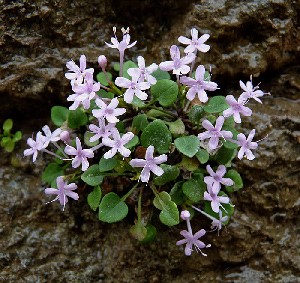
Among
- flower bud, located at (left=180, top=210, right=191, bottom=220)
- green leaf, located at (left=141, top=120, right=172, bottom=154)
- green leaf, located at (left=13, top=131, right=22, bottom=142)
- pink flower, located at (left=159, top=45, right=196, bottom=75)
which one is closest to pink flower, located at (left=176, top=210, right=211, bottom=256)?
flower bud, located at (left=180, top=210, right=191, bottom=220)

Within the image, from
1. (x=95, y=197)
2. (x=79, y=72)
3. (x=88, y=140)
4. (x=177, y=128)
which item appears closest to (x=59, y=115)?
(x=88, y=140)

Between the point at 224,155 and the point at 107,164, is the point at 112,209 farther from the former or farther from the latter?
the point at 224,155

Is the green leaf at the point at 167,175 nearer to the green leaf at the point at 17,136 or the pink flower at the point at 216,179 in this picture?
the pink flower at the point at 216,179

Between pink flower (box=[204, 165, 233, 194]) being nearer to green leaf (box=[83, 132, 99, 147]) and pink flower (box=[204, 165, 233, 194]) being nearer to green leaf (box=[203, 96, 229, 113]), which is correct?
green leaf (box=[203, 96, 229, 113])

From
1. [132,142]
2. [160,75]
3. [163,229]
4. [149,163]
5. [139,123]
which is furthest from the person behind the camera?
[163,229]

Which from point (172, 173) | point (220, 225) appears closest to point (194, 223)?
point (220, 225)

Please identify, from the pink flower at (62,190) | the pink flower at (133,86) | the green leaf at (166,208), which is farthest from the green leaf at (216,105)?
the pink flower at (62,190)
